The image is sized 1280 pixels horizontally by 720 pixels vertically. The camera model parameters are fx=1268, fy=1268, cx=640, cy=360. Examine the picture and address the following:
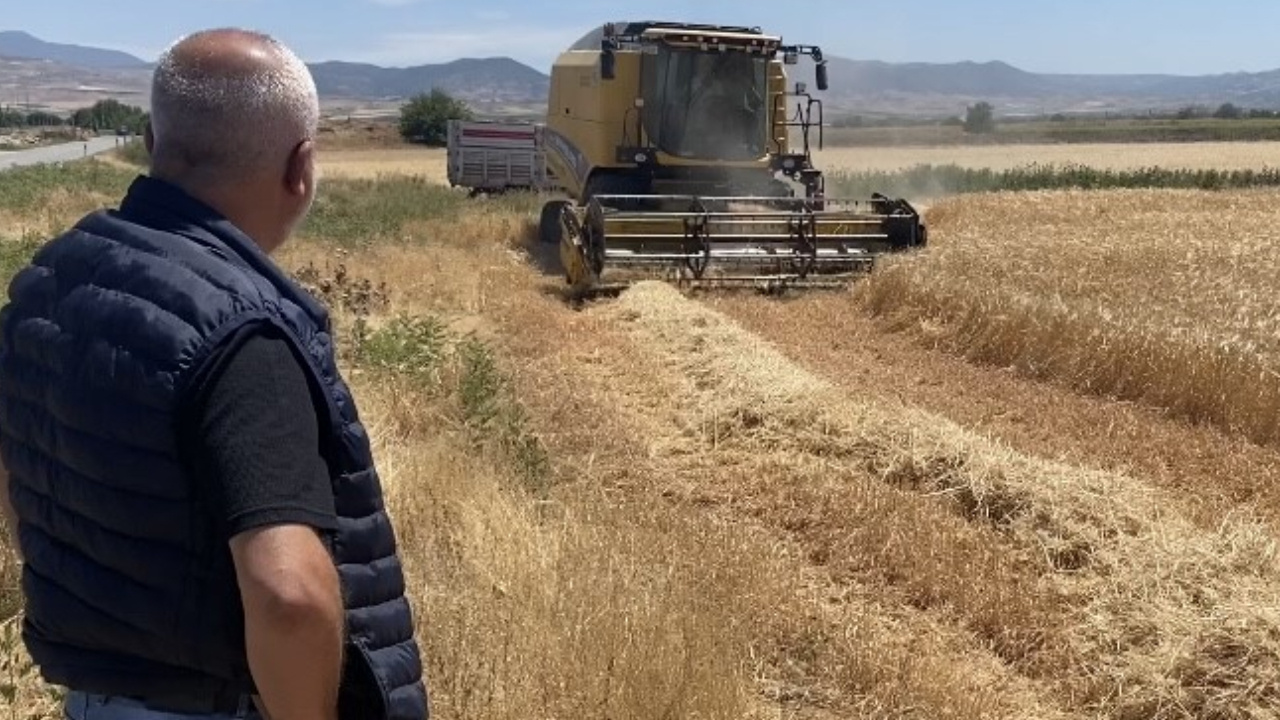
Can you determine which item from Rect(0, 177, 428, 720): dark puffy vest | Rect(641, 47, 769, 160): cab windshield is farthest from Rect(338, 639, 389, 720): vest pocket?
Rect(641, 47, 769, 160): cab windshield

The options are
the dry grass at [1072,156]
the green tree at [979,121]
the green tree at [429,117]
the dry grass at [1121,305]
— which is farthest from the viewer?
the green tree at [979,121]

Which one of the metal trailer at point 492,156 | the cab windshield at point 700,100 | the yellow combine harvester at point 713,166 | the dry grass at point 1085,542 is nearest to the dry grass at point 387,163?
the metal trailer at point 492,156

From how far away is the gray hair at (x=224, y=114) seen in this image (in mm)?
1909

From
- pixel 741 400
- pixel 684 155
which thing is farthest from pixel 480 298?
pixel 741 400

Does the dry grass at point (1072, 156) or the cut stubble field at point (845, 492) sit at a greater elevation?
the dry grass at point (1072, 156)

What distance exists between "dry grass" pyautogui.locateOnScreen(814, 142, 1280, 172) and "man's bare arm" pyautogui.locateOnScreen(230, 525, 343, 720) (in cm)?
4406

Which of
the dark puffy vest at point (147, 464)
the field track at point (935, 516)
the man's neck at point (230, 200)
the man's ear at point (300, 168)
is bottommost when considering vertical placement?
the field track at point (935, 516)

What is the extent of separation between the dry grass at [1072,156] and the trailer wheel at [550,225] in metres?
26.6

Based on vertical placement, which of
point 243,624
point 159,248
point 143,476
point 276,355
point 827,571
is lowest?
point 827,571

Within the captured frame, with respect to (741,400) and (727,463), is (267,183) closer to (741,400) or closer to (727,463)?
(727,463)

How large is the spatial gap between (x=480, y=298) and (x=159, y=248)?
38.0 ft

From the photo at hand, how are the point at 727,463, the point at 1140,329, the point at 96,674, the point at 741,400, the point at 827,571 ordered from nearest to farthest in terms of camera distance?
the point at 96,674, the point at 827,571, the point at 727,463, the point at 741,400, the point at 1140,329

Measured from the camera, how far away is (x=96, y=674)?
196 centimetres

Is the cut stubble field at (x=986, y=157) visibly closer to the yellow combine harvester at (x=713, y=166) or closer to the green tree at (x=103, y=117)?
the yellow combine harvester at (x=713, y=166)
